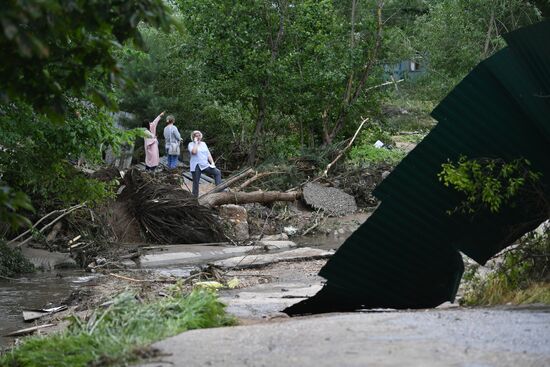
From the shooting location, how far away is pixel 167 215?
64.9ft

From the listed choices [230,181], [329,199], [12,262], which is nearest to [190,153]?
[230,181]

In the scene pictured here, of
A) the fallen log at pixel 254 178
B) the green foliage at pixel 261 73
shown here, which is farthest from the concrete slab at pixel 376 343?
the green foliage at pixel 261 73

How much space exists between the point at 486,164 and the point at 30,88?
4.77 meters

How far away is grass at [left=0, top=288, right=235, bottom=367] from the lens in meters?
6.07

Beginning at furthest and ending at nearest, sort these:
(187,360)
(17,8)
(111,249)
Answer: (111,249)
(187,360)
(17,8)

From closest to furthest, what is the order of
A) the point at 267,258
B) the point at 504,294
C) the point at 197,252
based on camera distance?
1. the point at 504,294
2. the point at 267,258
3. the point at 197,252

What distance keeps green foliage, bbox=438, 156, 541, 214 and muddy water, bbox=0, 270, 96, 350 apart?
17.2 feet

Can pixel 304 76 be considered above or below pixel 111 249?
above

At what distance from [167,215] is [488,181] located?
11.9m

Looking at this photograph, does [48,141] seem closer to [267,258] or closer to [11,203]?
[267,258]

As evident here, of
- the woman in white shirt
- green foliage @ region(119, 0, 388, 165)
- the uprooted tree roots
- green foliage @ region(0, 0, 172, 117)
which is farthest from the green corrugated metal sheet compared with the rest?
green foliage @ region(119, 0, 388, 165)

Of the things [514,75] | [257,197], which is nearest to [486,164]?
[514,75]

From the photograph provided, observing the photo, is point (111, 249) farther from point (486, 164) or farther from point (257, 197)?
point (486, 164)

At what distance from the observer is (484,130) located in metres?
8.88
